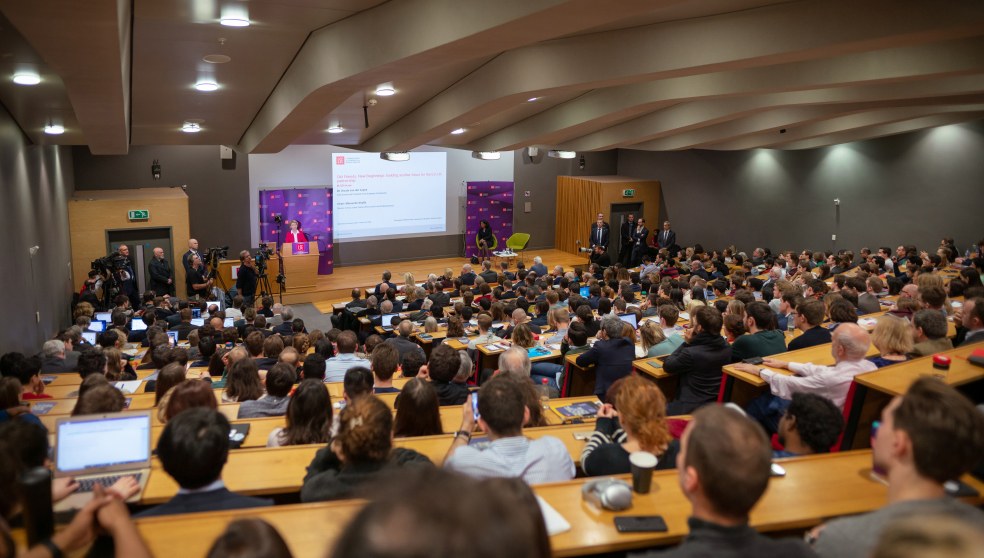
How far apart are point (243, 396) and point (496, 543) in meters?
4.03

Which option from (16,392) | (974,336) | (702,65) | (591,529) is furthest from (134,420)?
(974,336)

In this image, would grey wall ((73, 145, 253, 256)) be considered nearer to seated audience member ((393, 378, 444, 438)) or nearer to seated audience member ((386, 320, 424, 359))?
seated audience member ((386, 320, 424, 359))

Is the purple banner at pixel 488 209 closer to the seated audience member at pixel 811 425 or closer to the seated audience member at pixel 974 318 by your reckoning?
the seated audience member at pixel 974 318

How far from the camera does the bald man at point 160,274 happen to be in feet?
37.0

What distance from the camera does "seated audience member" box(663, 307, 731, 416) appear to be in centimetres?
495

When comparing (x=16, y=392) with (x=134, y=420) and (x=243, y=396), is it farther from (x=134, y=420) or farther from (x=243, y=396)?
(x=134, y=420)

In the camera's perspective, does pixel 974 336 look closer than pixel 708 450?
No

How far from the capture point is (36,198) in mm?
8734

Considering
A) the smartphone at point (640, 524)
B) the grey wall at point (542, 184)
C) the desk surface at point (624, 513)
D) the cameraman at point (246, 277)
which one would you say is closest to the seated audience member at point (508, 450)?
the desk surface at point (624, 513)

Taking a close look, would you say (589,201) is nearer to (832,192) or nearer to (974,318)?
(832,192)

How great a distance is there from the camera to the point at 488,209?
17.4 metres

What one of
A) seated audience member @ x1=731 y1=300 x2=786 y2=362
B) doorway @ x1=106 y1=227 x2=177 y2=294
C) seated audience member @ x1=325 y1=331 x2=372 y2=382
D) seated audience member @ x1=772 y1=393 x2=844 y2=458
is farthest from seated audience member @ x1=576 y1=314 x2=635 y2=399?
doorway @ x1=106 y1=227 x2=177 y2=294

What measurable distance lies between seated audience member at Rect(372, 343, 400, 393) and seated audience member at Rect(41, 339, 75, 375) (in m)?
3.30

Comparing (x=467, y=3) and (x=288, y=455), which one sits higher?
(x=467, y=3)
